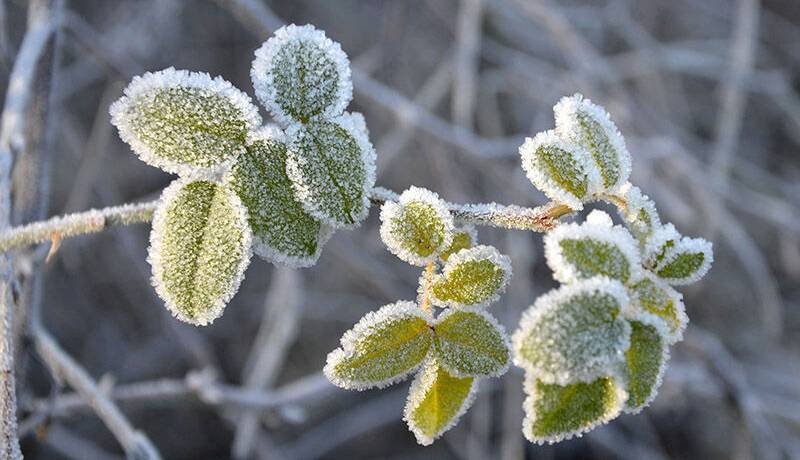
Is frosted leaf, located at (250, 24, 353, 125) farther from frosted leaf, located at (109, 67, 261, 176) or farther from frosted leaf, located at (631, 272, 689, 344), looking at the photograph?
frosted leaf, located at (631, 272, 689, 344)

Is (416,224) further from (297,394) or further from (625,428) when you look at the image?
(625,428)

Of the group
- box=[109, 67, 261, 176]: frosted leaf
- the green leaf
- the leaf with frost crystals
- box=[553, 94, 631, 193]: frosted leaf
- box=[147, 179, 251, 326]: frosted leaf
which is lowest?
the green leaf

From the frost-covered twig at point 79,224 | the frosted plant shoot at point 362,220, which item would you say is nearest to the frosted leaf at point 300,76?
the frosted plant shoot at point 362,220

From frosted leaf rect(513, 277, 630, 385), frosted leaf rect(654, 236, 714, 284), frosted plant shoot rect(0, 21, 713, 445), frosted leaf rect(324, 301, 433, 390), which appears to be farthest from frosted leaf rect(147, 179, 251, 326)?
frosted leaf rect(654, 236, 714, 284)

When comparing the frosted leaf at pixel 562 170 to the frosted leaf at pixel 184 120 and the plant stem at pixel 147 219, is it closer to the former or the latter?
the plant stem at pixel 147 219

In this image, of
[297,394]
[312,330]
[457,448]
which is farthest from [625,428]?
[297,394]
